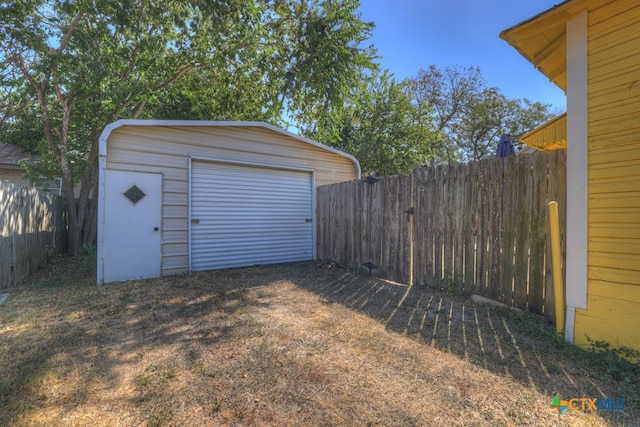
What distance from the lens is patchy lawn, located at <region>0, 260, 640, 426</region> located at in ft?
6.09

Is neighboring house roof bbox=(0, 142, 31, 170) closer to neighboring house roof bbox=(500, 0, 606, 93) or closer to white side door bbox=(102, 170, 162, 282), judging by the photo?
white side door bbox=(102, 170, 162, 282)

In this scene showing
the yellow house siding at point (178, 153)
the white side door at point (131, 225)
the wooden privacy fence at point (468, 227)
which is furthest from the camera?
the yellow house siding at point (178, 153)

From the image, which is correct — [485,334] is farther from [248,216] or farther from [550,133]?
[550,133]

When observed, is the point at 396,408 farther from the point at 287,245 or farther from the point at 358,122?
the point at 358,122

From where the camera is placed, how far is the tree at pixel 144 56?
613 centimetres

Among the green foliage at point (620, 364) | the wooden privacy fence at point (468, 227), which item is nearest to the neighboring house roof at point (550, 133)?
the wooden privacy fence at point (468, 227)

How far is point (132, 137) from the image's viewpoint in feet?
17.6

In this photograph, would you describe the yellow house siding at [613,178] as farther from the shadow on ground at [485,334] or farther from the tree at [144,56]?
the tree at [144,56]

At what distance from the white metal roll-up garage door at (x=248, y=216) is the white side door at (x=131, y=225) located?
0.70m

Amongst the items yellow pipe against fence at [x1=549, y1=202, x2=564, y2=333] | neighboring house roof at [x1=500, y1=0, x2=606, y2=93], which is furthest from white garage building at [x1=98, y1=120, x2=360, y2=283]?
yellow pipe against fence at [x1=549, y1=202, x2=564, y2=333]

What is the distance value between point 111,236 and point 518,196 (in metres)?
6.25

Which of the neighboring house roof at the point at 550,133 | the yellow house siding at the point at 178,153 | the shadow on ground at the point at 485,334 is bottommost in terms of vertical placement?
the shadow on ground at the point at 485,334

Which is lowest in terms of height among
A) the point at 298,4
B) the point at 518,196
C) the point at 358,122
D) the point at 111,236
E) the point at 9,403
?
A: the point at 9,403

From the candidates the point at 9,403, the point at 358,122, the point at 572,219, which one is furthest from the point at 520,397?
the point at 358,122
